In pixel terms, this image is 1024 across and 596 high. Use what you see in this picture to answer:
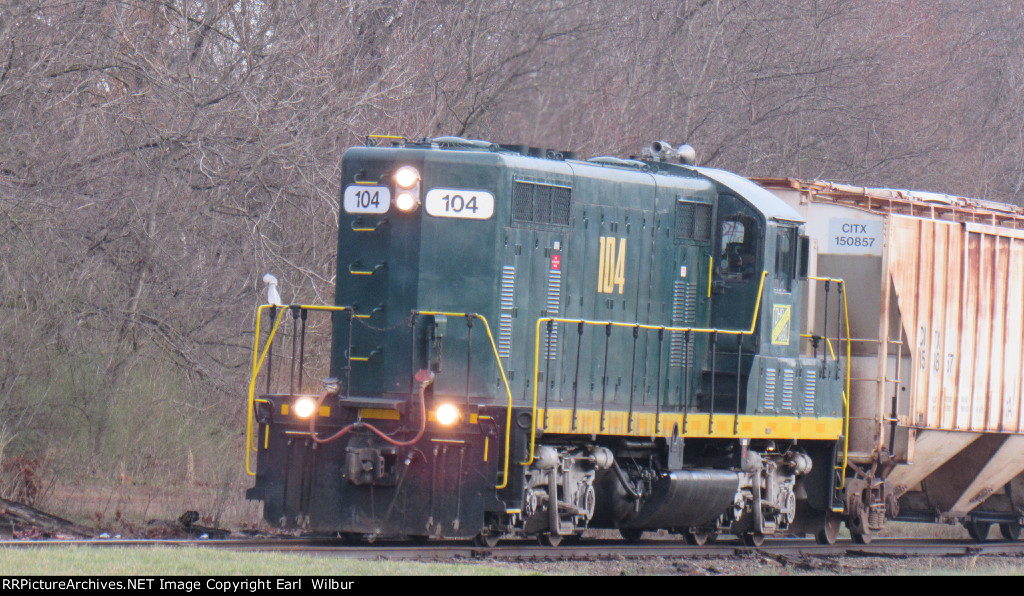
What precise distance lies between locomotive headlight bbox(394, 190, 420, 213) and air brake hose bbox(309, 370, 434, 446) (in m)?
1.42

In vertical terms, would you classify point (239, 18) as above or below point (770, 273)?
above

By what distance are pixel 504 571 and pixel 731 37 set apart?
1558cm

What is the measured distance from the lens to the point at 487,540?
35.2 feet

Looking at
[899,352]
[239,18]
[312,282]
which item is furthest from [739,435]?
[239,18]

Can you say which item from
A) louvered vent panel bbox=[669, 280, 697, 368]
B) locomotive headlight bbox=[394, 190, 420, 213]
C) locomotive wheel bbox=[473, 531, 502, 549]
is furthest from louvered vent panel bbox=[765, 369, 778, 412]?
locomotive headlight bbox=[394, 190, 420, 213]

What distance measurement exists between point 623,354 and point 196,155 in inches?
259

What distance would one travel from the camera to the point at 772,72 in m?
21.8

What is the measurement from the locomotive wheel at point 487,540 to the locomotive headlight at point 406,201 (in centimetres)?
282

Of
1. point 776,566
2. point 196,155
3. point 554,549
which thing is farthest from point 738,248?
point 196,155

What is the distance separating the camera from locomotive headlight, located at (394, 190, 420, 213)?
10.5 m

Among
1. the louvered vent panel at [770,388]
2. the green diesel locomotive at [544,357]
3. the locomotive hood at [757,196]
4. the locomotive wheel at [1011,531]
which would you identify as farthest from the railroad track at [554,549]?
the locomotive hood at [757,196]

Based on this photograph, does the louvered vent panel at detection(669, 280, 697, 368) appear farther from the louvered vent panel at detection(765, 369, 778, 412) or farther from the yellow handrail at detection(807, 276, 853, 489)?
the yellow handrail at detection(807, 276, 853, 489)

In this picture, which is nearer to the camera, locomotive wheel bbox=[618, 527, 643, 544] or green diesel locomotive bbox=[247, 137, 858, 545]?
green diesel locomotive bbox=[247, 137, 858, 545]

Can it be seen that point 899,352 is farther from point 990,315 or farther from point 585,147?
point 585,147
